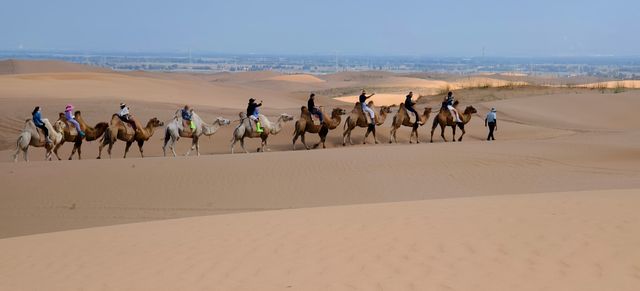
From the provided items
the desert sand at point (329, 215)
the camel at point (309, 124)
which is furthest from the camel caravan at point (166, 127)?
the desert sand at point (329, 215)

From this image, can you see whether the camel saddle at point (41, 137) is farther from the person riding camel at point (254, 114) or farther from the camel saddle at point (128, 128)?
the person riding camel at point (254, 114)

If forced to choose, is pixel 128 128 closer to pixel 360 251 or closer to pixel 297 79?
pixel 360 251

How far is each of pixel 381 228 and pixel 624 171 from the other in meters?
10.0

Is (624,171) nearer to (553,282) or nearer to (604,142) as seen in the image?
(604,142)

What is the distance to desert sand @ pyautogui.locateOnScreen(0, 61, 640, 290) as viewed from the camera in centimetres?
882

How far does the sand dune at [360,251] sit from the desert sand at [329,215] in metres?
0.03

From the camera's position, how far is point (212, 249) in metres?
10.3

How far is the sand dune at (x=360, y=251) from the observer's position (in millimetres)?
8492

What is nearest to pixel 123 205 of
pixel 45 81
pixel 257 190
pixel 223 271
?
pixel 257 190

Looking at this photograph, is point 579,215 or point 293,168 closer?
point 579,215

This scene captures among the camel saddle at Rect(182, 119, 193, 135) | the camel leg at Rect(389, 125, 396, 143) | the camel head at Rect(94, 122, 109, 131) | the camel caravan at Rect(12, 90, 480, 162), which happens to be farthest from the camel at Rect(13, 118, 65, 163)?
the camel leg at Rect(389, 125, 396, 143)

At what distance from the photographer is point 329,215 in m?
12.8

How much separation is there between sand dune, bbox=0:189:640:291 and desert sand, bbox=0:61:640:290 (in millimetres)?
28

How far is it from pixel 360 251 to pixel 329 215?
302 cm
